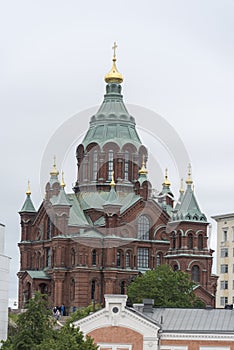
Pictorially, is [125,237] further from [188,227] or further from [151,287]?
[151,287]

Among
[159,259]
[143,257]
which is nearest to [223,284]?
[159,259]

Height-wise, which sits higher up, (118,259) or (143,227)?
(143,227)

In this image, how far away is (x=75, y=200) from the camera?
11919cm

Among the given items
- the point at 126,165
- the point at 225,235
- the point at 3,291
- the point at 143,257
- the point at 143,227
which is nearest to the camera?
the point at 3,291

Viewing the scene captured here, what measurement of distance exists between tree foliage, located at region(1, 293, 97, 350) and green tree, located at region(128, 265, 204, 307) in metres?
33.4

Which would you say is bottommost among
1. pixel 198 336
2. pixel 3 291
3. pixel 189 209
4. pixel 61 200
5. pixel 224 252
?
pixel 198 336

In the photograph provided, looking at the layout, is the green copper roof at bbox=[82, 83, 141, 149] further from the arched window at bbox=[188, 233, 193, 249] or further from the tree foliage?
the tree foliage

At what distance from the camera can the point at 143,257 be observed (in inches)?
4641

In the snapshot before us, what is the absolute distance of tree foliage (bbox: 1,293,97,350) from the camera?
56656 mm

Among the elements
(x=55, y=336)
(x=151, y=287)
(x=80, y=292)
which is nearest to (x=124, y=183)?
(x=80, y=292)

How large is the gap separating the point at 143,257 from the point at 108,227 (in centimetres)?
621

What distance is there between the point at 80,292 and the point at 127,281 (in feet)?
16.5

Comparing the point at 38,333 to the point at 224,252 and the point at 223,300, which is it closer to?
the point at 224,252

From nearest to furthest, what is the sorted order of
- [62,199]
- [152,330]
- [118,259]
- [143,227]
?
[152,330]
[118,259]
[62,199]
[143,227]
